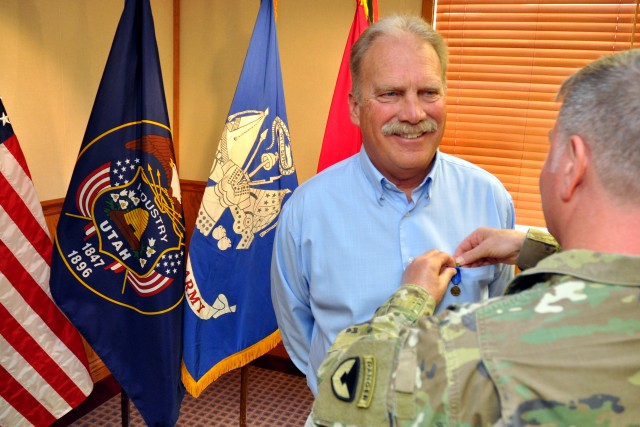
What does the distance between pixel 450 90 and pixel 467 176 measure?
5.04ft

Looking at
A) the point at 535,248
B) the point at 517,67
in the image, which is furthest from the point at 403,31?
the point at 517,67

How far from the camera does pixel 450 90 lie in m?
2.96

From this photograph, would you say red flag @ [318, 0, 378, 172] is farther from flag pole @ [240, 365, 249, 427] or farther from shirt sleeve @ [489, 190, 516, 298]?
shirt sleeve @ [489, 190, 516, 298]

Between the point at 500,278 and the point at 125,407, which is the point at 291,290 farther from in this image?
the point at 125,407

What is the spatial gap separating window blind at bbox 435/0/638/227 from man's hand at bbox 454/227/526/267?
5.78 ft

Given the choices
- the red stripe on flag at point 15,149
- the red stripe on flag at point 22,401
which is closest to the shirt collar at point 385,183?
the red stripe on flag at point 15,149

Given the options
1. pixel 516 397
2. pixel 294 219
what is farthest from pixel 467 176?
pixel 516 397

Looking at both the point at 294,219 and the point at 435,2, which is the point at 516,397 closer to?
the point at 294,219

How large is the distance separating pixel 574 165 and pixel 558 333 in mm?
229

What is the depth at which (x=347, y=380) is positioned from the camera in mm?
779

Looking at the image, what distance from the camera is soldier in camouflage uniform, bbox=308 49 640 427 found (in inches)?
26.4

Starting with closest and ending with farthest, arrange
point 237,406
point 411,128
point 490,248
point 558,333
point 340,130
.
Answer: point 558,333 < point 490,248 < point 411,128 < point 340,130 < point 237,406

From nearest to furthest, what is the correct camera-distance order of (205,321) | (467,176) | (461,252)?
(461,252)
(467,176)
(205,321)

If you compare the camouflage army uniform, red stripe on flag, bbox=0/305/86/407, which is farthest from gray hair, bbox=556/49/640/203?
red stripe on flag, bbox=0/305/86/407
